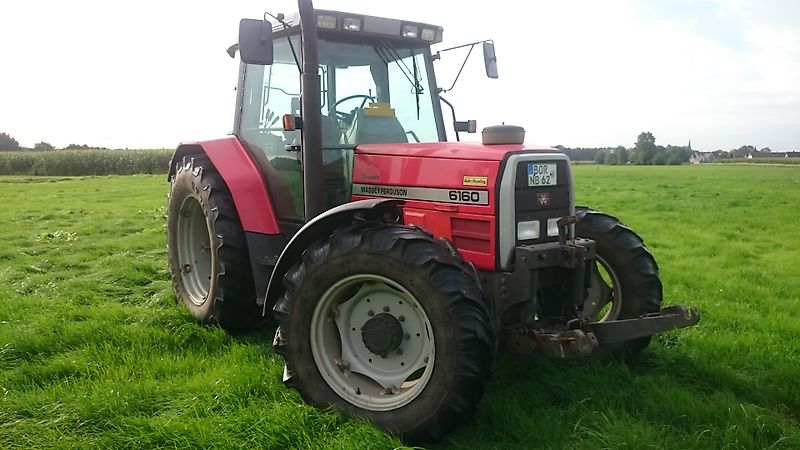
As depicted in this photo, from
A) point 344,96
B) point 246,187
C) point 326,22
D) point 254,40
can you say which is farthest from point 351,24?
point 246,187

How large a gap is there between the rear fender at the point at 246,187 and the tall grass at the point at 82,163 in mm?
34777

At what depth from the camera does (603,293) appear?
4738 millimetres

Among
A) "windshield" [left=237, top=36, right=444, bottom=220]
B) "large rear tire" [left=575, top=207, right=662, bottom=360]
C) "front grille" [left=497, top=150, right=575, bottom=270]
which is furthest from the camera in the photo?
"large rear tire" [left=575, top=207, right=662, bottom=360]

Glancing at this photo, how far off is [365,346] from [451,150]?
4.18 feet

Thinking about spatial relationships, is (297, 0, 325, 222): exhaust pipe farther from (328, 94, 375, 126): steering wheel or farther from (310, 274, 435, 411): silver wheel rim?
(310, 274, 435, 411): silver wheel rim

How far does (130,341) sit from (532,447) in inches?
122

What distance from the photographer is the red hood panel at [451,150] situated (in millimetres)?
3783

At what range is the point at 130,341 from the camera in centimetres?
485

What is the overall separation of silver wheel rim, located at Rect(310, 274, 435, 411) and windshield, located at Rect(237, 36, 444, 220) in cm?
91

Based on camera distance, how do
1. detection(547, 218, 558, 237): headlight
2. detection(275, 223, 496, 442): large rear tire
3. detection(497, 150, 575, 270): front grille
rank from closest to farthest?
detection(275, 223, 496, 442): large rear tire
detection(497, 150, 575, 270): front grille
detection(547, 218, 558, 237): headlight

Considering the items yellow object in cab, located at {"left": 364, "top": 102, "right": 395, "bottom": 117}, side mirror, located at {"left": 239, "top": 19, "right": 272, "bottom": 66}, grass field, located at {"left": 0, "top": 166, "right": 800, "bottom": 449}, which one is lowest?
grass field, located at {"left": 0, "top": 166, "right": 800, "bottom": 449}

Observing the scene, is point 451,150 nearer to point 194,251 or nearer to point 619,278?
point 619,278

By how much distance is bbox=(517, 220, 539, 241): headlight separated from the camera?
381cm

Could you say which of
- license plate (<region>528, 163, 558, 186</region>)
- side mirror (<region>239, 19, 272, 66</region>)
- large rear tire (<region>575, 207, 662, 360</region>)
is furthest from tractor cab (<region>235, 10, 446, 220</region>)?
large rear tire (<region>575, 207, 662, 360</region>)
